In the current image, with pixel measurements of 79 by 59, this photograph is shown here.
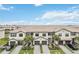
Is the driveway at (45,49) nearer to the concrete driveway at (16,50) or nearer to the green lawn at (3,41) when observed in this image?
the concrete driveway at (16,50)

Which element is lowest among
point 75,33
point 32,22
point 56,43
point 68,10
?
point 56,43

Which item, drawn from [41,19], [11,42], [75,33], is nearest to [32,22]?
[41,19]

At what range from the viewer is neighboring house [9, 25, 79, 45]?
2.04 meters

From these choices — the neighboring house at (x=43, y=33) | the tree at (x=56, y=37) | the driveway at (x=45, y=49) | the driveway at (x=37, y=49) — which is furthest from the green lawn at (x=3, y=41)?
the tree at (x=56, y=37)

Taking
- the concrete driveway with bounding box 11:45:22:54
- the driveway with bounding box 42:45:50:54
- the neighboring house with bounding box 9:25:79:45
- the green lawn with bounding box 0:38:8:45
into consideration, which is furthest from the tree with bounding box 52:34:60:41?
the green lawn with bounding box 0:38:8:45

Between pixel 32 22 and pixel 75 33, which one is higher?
pixel 32 22

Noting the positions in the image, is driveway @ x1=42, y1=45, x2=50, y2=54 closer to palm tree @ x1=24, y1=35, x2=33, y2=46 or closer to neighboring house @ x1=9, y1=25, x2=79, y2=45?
neighboring house @ x1=9, y1=25, x2=79, y2=45

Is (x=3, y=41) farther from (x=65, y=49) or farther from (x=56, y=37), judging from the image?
(x=65, y=49)

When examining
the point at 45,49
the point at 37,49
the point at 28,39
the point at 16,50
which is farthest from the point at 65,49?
the point at 16,50

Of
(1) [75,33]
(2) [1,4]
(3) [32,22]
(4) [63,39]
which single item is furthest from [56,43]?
(2) [1,4]

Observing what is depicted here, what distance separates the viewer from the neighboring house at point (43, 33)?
6.71 feet
